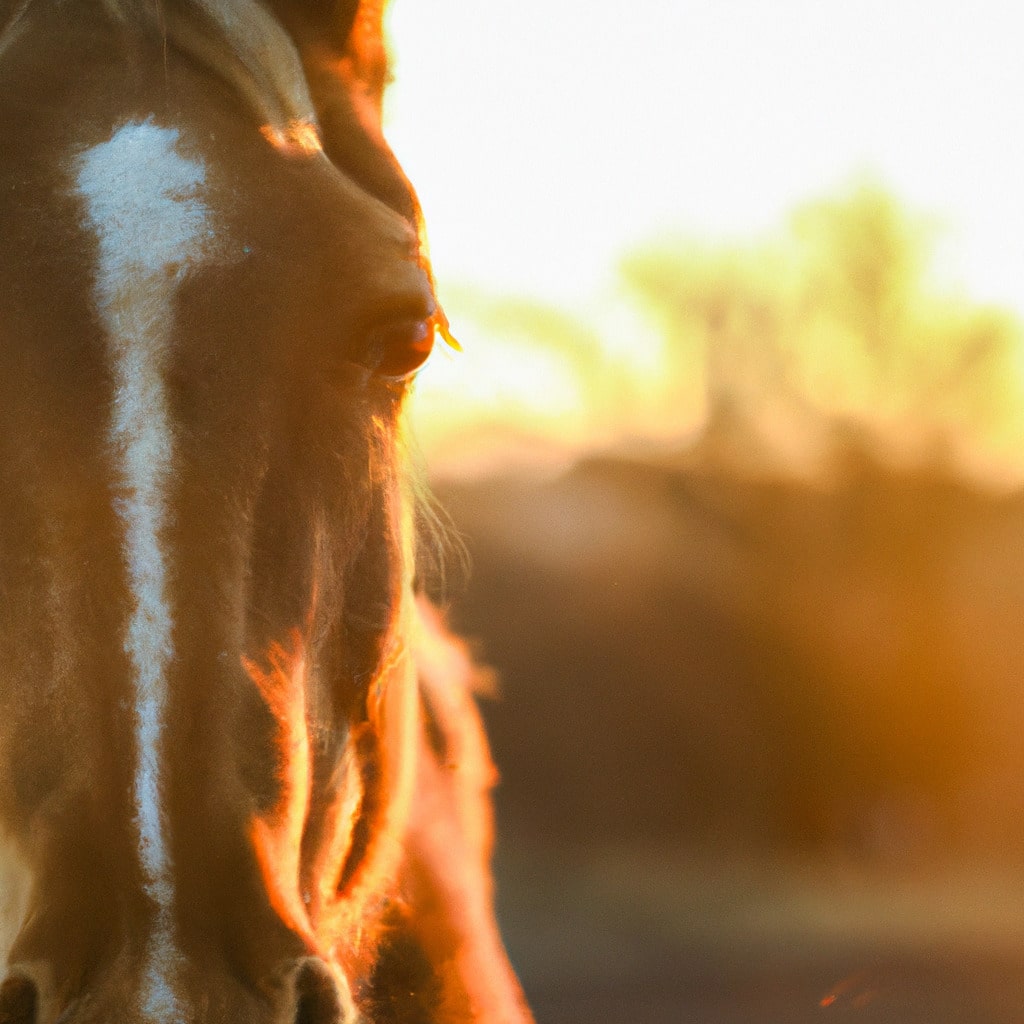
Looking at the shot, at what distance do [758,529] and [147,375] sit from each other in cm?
177

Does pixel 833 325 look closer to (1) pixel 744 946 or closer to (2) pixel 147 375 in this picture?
(1) pixel 744 946

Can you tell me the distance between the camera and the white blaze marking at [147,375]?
0.52 meters

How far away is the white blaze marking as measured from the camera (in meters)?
0.52

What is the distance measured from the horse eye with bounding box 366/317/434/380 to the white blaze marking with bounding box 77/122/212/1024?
149 mm

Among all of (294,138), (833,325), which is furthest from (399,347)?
(833,325)

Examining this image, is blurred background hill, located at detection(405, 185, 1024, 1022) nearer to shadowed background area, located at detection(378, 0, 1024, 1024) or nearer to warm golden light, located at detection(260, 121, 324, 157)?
shadowed background area, located at detection(378, 0, 1024, 1024)

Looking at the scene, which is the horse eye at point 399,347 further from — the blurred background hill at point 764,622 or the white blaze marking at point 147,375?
the blurred background hill at point 764,622

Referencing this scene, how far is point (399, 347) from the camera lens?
769 mm

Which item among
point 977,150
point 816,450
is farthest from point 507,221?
point 977,150

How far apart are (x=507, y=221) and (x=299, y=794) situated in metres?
1.80

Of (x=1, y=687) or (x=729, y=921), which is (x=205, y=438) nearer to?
(x=1, y=687)

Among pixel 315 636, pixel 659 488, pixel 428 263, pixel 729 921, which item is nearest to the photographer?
pixel 315 636

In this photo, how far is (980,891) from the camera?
2287 millimetres

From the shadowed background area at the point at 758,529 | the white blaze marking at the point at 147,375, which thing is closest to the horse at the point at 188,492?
the white blaze marking at the point at 147,375
